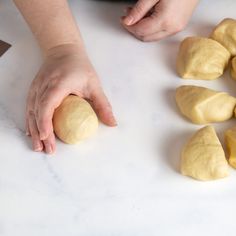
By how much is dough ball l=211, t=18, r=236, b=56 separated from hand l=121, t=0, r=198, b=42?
0.27 ft

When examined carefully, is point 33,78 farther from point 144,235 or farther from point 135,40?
point 144,235

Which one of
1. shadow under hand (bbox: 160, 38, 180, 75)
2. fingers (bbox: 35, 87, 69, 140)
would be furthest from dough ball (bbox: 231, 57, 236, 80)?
fingers (bbox: 35, 87, 69, 140)

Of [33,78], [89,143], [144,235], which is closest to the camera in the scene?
[144,235]

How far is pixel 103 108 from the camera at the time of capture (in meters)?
0.84

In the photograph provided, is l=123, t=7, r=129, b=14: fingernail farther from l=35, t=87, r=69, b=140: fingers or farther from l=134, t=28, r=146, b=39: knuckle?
l=35, t=87, r=69, b=140: fingers

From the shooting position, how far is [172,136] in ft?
2.76

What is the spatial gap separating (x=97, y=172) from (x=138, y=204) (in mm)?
94

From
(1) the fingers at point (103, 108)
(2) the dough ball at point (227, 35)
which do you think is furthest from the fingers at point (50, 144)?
(2) the dough ball at point (227, 35)

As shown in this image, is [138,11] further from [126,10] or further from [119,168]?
[119,168]

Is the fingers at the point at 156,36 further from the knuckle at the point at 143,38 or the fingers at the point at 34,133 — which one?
the fingers at the point at 34,133

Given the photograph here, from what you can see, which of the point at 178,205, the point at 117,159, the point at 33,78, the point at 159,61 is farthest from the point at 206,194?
the point at 33,78

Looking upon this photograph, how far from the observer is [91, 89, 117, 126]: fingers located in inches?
33.3

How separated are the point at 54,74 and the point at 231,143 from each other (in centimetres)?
35

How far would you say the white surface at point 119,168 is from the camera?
29.0 inches
